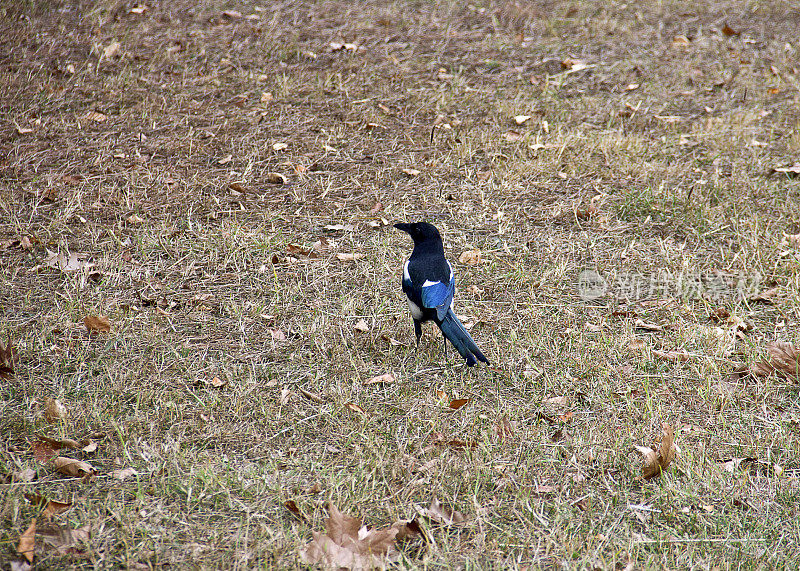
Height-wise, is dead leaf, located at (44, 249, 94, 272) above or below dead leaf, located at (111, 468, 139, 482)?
below

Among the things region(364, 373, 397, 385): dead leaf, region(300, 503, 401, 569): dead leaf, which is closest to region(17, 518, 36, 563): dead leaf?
region(300, 503, 401, 569): dead leaf

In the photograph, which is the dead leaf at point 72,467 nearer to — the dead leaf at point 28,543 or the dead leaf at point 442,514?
the dead leaf at point 28,543

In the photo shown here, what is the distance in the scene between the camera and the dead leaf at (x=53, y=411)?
11.9 ft

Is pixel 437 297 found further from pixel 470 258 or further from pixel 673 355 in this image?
pixel 673 355

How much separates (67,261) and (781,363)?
15.6 ft

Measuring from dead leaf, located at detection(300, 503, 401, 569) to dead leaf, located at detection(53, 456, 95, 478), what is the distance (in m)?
1.15

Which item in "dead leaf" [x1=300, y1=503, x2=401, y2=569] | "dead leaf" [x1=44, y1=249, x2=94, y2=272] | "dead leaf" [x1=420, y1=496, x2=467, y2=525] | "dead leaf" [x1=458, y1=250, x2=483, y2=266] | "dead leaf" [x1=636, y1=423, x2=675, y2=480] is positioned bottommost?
"dead leaf" [x1=458, y1=250, x2=483, y2=266]

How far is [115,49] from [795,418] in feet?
25.6

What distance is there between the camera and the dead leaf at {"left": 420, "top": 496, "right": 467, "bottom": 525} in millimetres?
3188

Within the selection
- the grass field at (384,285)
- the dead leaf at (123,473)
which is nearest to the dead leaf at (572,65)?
the grass field at (384,285)

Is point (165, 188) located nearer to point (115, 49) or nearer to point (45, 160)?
point (45, 160)

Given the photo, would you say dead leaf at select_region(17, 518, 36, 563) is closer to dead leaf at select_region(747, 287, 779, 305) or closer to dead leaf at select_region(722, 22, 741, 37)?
dead leaf at select_region(747, 287, 779, 305)

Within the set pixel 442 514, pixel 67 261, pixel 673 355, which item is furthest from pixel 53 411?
pixel 673 355

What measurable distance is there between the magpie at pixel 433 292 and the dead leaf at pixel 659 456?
993 mm
